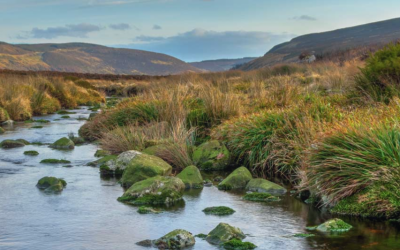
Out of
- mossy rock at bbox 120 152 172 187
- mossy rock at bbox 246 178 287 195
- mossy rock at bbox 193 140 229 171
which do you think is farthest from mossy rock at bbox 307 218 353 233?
mossy rock at bbox 193 140 229 171

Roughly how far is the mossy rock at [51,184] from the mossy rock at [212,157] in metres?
3.10

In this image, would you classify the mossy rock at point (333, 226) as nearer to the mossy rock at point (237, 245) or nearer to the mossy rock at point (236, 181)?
the mossy rock at point (237, 245)

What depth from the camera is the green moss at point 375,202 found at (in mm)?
7262

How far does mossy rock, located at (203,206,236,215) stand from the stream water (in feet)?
0.35

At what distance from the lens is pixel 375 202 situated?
24.2 ft

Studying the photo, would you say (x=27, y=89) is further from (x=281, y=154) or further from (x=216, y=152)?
(x=281, y=154)

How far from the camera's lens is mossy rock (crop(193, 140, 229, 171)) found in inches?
452

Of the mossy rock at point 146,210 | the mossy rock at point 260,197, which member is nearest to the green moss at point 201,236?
the mossy rock at point 146,210

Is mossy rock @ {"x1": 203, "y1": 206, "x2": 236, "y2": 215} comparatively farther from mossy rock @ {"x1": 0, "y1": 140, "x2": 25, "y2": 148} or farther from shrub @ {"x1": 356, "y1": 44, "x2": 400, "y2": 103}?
mossy rock @ {"x1": 0, "y1": 140, "x2": 25, "y2": 148}

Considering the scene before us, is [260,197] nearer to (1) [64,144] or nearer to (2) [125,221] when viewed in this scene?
(2) [125,221]

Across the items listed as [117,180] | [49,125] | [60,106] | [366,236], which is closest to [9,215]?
[117,180]

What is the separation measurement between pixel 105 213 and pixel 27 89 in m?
19.5

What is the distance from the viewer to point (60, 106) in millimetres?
29719

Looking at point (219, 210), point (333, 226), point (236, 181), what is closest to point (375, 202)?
point (333, 226)
